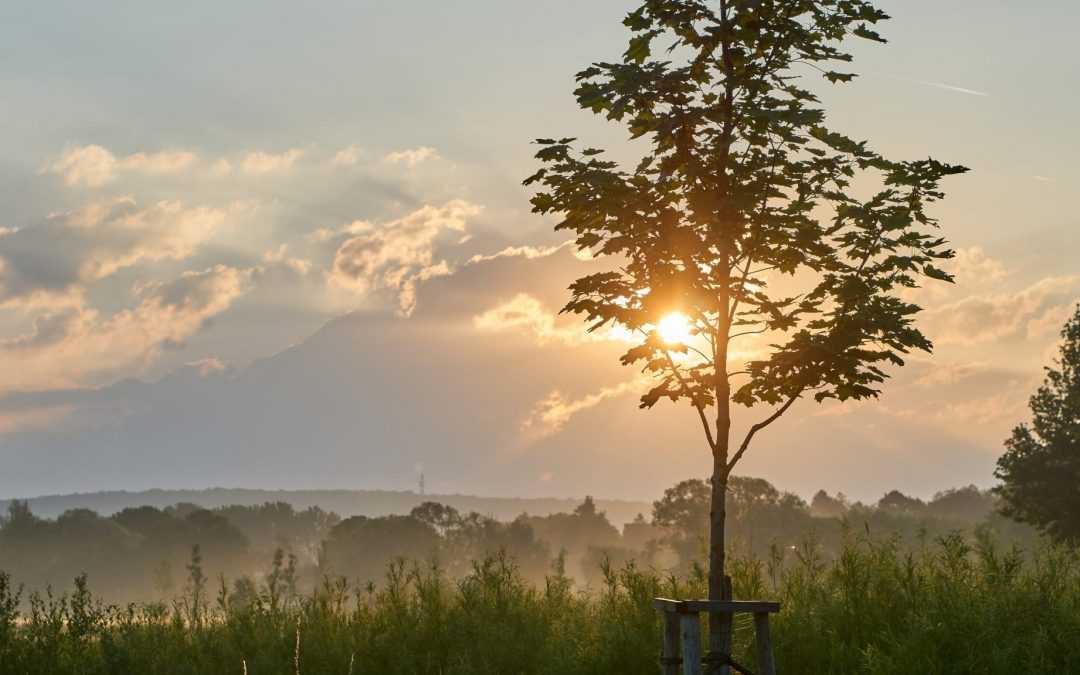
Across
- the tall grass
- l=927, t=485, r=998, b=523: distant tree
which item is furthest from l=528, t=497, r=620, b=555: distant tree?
the tall grass

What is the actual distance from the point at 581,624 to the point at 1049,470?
1181 inches

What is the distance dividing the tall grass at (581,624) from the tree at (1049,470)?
992 inches

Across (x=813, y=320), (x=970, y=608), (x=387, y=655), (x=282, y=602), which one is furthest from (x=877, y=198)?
(x=282, y=602)

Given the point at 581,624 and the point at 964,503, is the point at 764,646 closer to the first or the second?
the point at 581,624

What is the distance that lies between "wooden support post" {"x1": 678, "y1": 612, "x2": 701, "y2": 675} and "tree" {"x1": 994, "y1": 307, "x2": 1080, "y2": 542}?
113ft

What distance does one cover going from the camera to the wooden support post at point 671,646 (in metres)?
10.5

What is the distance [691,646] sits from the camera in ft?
32.4

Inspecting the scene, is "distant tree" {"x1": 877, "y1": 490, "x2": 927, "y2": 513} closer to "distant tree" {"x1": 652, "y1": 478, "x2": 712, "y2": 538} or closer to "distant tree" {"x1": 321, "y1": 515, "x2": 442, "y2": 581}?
"distant tree" {"x1": 652, "y1": 478, "x2": 712, "y2": 538}

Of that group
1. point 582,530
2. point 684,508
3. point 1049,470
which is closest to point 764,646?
point 1049,470

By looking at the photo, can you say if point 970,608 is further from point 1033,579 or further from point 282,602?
point 282,602

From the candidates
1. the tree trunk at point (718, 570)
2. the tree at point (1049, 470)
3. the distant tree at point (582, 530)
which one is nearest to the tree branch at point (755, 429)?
the tree trunk at point (718, 570)

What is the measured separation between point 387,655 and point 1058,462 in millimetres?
32064

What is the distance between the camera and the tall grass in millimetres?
14070

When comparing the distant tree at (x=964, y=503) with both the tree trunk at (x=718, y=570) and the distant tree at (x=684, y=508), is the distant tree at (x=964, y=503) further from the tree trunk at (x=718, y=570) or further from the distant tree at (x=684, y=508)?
the tree trunk at (x=718, y=570)
